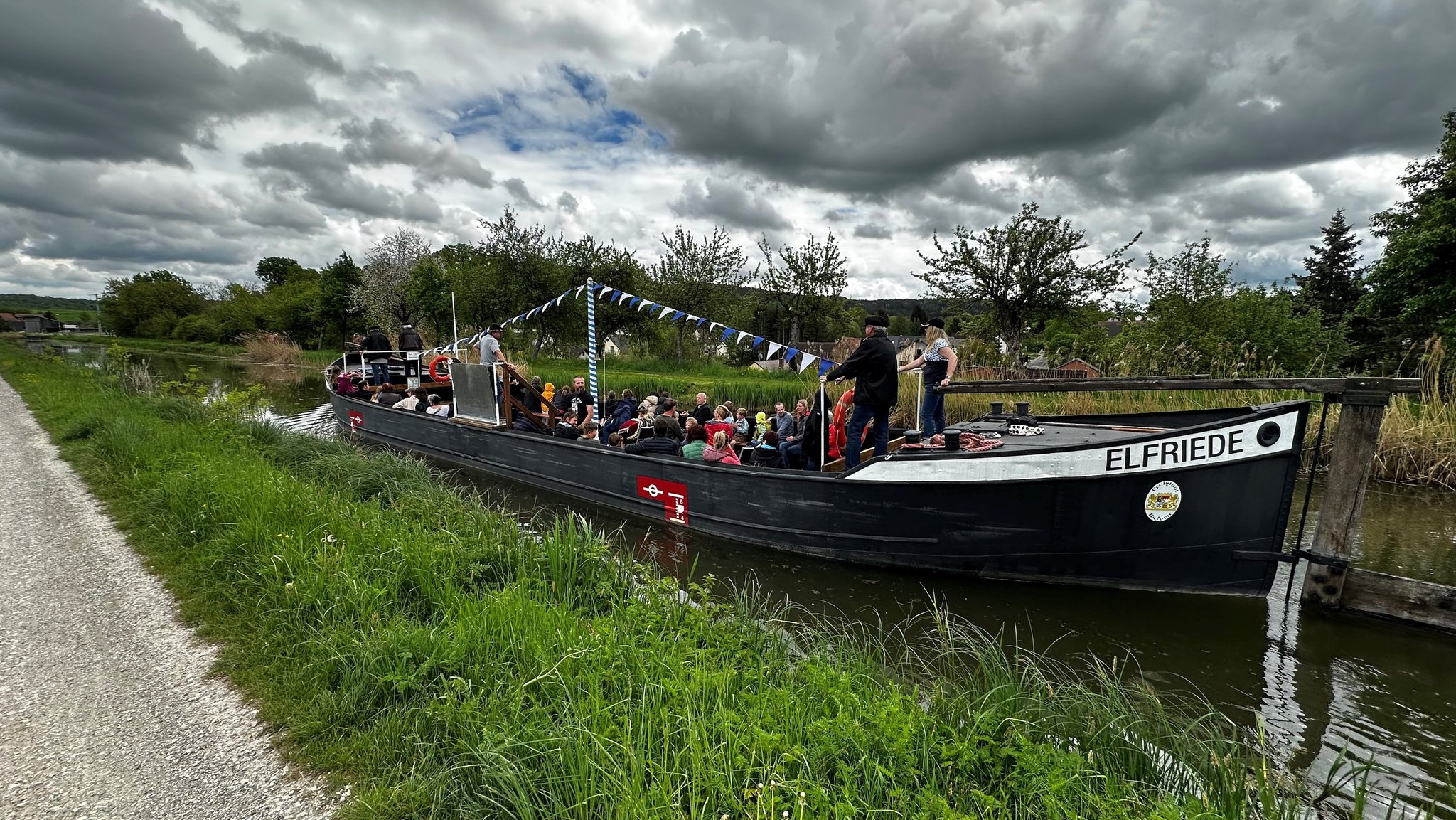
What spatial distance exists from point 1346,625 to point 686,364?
2352cm

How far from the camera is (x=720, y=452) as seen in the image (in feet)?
24.5

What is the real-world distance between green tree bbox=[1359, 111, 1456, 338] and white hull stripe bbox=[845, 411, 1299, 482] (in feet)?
47.9

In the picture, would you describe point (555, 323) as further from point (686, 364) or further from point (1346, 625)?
point (1346, 625)

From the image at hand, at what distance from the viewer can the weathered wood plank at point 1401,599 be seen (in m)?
4.67

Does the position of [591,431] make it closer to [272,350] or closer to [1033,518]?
[1033,518]

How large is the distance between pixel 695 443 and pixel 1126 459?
473 centimetres

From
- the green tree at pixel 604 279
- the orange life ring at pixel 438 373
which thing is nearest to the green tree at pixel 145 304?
the green tree at pixel 604 279

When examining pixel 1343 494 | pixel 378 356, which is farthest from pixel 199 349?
pixel 1343 494

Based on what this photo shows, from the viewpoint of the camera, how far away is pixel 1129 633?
5059mm

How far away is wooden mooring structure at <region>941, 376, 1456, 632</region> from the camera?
4.63 metres

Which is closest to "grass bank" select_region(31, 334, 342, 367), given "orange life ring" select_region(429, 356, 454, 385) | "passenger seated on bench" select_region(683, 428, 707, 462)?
"orange life ring" select_region(429, 356, 454, 385)

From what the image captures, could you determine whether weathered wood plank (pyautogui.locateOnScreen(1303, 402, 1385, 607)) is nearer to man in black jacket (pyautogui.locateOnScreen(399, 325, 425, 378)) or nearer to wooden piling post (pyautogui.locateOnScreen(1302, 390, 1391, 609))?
wooden piling post (pyautogui.locateOnScreen(1302, 390, 1391, 609))

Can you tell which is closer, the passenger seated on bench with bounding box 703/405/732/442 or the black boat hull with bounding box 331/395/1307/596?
the black boat hull with bounding box 331/395/1307/596

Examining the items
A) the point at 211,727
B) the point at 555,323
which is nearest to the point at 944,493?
the point at 211,727
